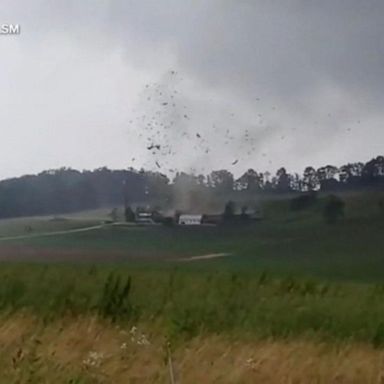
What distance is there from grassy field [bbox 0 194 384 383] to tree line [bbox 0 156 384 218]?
0.19 meters

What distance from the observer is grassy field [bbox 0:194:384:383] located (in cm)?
488

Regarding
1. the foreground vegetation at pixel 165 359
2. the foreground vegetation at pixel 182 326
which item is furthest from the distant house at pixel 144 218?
the foreground vegetation at pixel 165 359

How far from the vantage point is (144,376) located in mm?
4699

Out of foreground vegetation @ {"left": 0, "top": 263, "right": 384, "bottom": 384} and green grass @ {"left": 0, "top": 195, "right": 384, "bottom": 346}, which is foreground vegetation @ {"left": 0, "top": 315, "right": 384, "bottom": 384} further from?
green grass @ {"left": 0, "top": 195, "right": 384, "bottom": 346}

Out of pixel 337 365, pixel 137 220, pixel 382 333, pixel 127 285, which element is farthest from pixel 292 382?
pixel 137 220

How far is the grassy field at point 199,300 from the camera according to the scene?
16.0ft

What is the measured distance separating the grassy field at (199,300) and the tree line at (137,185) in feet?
0.62

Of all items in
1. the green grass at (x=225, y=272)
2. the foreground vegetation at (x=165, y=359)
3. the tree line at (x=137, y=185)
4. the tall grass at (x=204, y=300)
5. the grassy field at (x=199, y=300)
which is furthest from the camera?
the tree line at (x=137, y=185)

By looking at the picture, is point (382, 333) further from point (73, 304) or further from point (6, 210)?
point (6, 210)

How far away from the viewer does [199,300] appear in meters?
6.91

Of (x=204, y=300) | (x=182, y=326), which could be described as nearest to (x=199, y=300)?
(x=204, y=300)

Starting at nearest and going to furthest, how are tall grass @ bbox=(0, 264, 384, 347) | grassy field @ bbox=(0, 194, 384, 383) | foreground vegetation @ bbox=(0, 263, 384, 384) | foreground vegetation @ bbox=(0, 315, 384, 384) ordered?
1. foreground vegetation @ bbox=(0, 315, 384, 384)
2. foreground vegetation @ bbox=(0, 263, 384, 384)
3. grassy field @ bbox=(0, 194, 384, 383)
4. tall grass @ bbox=(0, 264, 384, 347)

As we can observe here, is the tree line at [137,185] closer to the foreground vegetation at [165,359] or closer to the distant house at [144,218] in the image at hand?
the distant house at [144,218]

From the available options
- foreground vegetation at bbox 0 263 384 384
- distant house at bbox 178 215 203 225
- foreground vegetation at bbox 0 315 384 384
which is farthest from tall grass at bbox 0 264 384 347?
distant house at bbox 178 215 203 225
